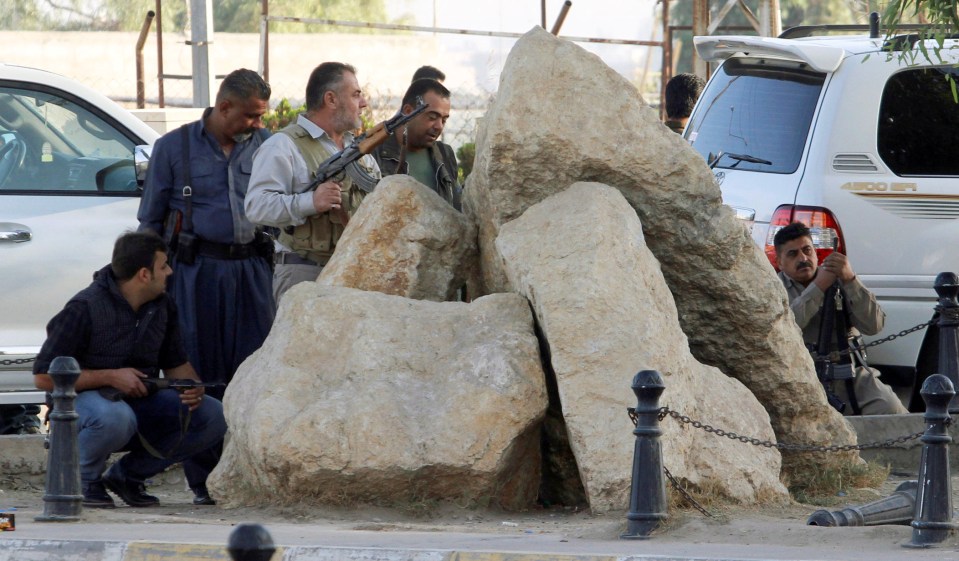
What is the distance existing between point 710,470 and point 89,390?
2.77 meters

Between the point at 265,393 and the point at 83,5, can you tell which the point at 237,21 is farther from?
the point at 265,393

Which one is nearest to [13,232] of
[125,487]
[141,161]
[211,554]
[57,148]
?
[57,148]

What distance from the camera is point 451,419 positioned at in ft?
18.6

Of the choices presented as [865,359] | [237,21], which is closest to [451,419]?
[865,359]

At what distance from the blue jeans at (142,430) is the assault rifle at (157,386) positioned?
3cm

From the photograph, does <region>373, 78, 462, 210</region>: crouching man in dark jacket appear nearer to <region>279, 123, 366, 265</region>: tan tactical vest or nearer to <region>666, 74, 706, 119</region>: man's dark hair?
<region>279, 123, 366, 265</region>: tan tactical vest

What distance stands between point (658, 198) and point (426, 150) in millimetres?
1621

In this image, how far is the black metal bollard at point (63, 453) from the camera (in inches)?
222

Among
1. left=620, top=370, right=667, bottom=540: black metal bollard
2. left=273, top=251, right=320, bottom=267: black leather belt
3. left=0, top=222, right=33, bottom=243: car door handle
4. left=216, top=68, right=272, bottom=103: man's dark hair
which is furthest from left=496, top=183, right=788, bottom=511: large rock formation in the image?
left=0, top=222, right=33, bottom=243: car door handle

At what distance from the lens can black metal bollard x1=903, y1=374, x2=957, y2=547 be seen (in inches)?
195

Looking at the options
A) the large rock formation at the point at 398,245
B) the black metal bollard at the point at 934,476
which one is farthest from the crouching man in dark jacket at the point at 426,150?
the black metal bollard at the point at 934,476

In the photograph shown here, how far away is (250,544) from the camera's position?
8.32 feet

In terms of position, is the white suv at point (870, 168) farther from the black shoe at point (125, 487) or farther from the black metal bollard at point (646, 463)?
the black shoe at point (125, 487)

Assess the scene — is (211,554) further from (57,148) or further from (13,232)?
(57,148)
